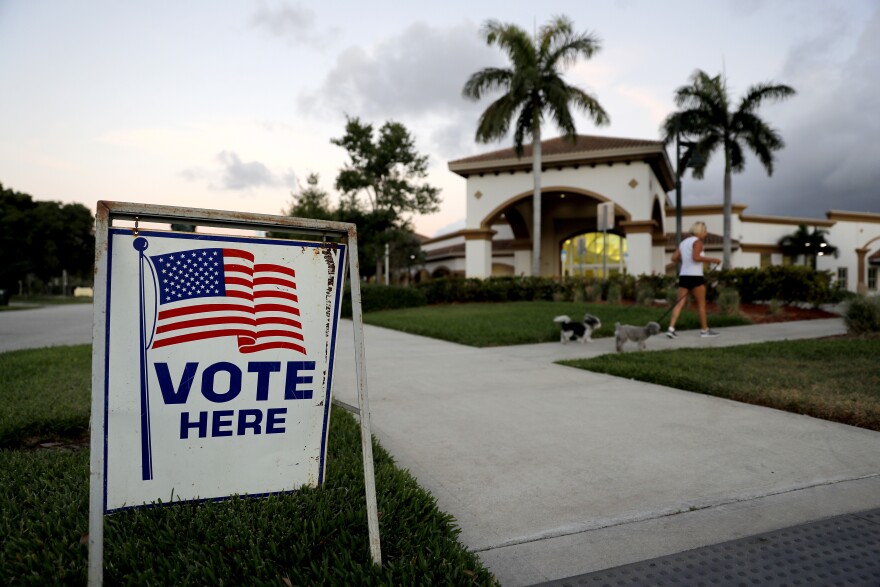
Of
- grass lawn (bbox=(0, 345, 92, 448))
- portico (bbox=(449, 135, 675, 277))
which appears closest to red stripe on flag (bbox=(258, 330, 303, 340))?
grass lawn (bbox=(0, 345, 92, 448))

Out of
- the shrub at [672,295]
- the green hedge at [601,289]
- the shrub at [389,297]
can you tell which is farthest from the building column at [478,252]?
the shrub at [672,295]

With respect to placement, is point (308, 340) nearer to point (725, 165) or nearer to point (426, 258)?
point (725, 165)

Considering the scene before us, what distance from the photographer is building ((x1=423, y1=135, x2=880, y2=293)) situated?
962 inches

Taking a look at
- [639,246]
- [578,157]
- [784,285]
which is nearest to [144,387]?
[784,285]

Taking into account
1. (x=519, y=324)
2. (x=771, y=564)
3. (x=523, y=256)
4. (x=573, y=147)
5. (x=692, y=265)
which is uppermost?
(x=573, y=147)

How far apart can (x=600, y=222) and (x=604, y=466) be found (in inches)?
523

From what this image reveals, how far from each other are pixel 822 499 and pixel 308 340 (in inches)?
104

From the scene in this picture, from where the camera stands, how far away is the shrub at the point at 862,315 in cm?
919

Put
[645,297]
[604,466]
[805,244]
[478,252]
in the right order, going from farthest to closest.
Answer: [805,244]
[478,252]
[645,297]
[604,466]

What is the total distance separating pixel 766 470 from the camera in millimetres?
3143

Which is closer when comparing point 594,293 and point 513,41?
point 594,293

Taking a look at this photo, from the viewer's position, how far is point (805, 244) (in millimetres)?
34969

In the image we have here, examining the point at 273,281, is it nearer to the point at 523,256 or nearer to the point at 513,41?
the point at 513,41

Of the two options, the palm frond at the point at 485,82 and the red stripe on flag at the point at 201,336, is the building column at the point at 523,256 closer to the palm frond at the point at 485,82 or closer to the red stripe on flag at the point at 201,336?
the palm frond at the point at 485,82
